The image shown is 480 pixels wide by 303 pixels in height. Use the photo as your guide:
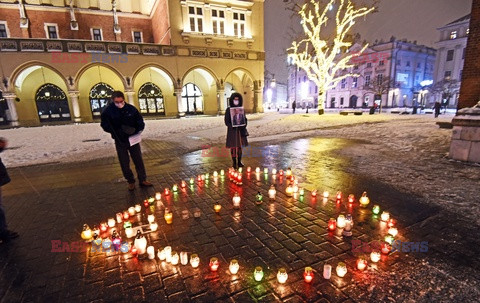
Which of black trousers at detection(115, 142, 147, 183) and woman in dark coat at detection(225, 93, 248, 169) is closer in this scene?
black trousers at detection(115, 142, 147, 183)

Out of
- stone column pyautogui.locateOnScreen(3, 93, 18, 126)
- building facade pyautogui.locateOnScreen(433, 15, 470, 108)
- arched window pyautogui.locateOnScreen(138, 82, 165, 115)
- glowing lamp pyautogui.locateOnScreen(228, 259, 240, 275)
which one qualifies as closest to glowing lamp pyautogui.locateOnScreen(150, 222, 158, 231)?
glowing lamp pyautogui.locateOnScreen(228, 259, 240, 275)

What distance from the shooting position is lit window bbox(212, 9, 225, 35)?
1138 inches

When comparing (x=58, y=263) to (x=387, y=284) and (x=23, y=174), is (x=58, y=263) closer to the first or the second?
(x=387, y=284)

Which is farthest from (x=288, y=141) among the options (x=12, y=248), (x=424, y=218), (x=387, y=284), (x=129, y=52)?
(x=129, y=52)

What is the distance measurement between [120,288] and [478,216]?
5330 mm

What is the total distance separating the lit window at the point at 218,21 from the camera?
94.8 feet

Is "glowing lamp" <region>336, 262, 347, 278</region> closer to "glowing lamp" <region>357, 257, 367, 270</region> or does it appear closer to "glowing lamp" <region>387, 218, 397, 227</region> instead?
"glowing lamp" <region>357, 257, 367, 270</region>

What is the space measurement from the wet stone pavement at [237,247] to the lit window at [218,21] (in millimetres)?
28537

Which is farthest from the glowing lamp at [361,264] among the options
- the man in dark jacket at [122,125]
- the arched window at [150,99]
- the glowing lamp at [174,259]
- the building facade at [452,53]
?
the building facade at [452,53]

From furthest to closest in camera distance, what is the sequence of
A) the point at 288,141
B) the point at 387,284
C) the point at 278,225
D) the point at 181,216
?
the point at 288,141 < the point at 181,216 < the point at 278,225 < the point at 387,284

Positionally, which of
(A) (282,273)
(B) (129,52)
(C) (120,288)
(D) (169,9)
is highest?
(D) (169,9)

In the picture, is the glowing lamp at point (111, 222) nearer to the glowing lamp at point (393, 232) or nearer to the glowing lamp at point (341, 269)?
the glowing lamp at point (341, 269)

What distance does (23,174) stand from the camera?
7.08 metres

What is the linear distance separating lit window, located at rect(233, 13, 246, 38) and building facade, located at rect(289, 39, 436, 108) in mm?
29049
